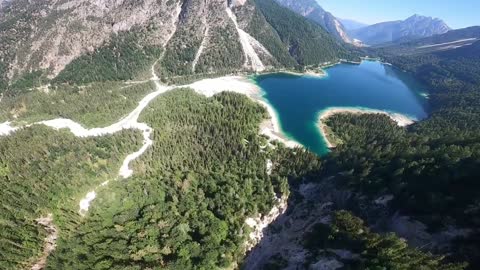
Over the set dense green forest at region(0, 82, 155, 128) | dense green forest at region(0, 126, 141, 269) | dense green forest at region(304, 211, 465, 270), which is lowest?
dense green forest at region(304, 211, 465, 270)

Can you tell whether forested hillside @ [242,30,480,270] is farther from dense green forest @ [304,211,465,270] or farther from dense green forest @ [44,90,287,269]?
dense green forest @ [44,90,287,269]

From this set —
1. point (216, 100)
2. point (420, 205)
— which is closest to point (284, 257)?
point (420, 205)

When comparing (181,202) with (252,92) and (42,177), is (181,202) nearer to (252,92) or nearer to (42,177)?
(42,177)

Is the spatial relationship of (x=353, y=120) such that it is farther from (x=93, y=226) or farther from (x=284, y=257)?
(x=93, y=226)

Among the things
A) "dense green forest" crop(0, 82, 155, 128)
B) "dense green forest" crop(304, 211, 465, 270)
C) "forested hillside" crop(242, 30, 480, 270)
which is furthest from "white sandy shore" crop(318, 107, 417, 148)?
"dense green forest" crop(0, 82, 155, 128)

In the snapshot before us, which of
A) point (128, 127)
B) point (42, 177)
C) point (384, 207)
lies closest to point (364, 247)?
point (384, 207)

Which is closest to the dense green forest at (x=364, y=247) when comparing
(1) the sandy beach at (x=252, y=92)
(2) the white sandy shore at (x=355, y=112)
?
(1) the sandy beach at (x=252, y=92)
